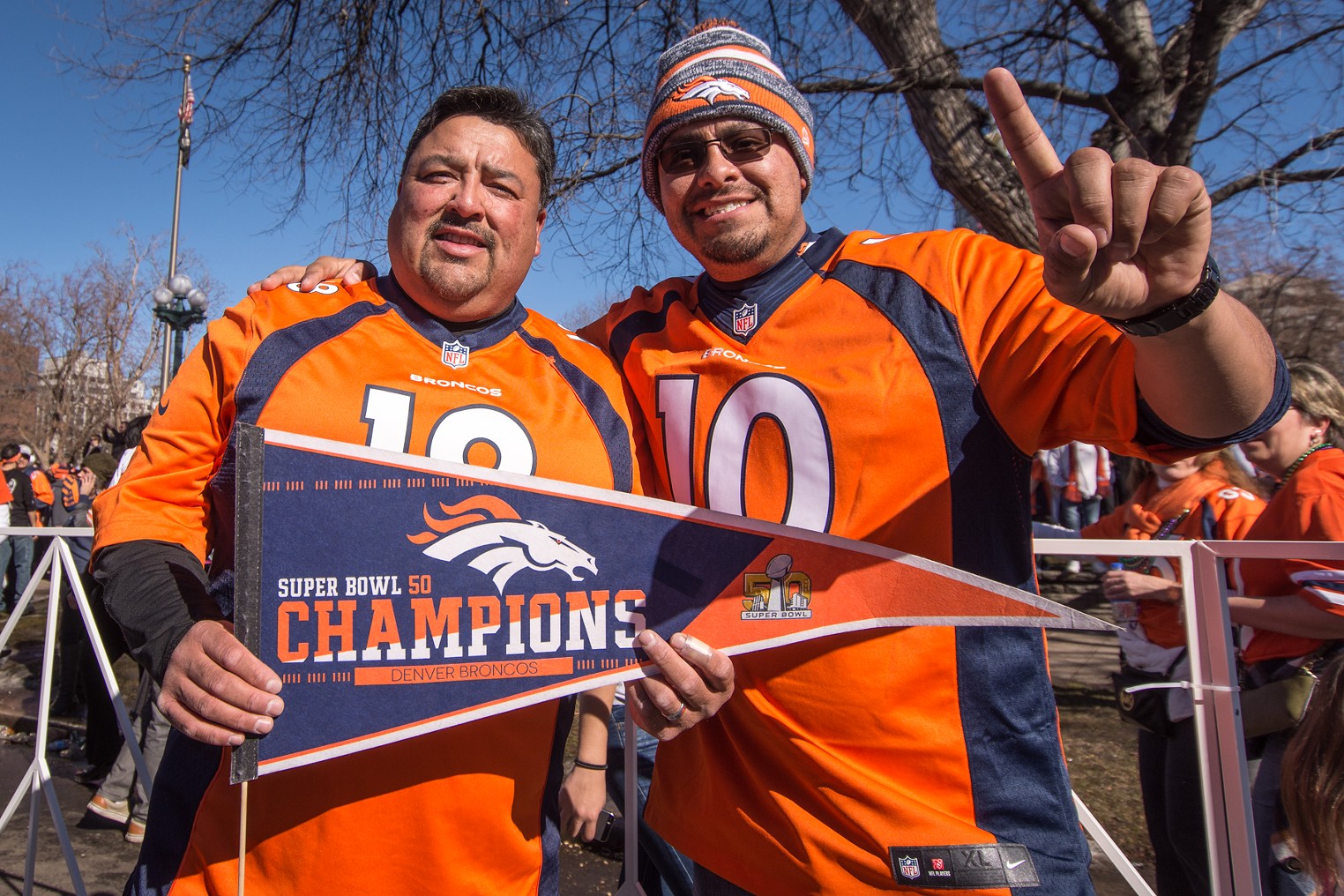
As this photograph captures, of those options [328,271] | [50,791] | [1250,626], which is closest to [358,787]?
[328,271]

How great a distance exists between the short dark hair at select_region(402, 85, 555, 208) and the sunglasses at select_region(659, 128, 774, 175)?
0.39 meters

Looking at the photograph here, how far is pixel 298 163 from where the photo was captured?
17.5 feet

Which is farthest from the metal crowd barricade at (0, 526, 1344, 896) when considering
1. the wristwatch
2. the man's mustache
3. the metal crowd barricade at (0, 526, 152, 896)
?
the metal crowd barricade at (0, 526, 152, 896)

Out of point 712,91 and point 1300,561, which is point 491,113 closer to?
point 712,91

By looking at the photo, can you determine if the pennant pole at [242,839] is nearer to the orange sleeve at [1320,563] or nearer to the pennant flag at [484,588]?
the pennant flag at [484,588]

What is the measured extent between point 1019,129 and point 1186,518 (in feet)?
9.94

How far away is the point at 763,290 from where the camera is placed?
6.45 feet

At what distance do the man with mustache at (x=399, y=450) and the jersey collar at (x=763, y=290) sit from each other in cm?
34

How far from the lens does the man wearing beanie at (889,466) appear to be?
5.01 ft

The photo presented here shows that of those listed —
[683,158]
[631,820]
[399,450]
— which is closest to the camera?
[399,450]

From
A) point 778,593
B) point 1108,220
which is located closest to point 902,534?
point 778,593

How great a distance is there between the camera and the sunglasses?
6.65 ft

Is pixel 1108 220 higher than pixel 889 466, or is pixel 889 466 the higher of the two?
pixel 1108 220

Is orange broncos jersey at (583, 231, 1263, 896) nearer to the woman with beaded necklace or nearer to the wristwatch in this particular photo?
the wristwatch
